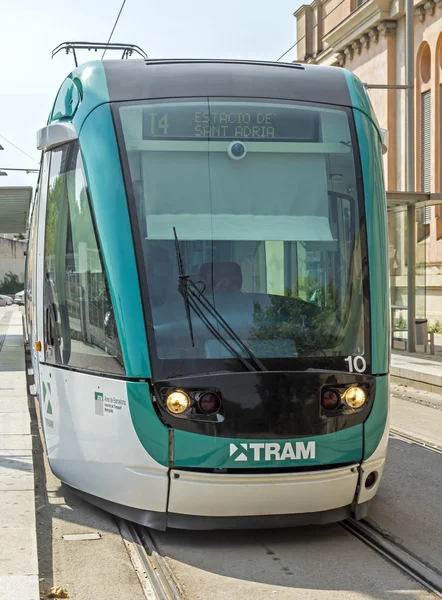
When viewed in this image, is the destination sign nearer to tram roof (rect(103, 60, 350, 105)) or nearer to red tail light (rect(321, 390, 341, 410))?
tram roof (rect(103, 60, 350, 105))

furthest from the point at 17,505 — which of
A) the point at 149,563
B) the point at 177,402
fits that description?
the point at 177,402

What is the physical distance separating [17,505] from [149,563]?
121 cm

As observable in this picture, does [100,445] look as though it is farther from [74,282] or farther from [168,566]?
[74,282]

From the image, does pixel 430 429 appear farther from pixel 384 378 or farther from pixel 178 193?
pixel 178 193

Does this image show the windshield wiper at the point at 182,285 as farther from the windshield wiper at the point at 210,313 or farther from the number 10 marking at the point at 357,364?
the number 10 marking at the point at 357,364

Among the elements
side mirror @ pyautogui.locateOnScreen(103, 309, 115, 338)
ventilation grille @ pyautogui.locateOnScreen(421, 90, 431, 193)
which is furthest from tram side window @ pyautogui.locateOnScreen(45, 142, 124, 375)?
ventilation grille @ pyautogui.locateOnScreen(421, 90, 431, 193)

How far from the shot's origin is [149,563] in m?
5.40

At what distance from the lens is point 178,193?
234 inches

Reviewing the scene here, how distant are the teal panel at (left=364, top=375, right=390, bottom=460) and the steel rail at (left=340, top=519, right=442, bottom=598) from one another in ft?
1.70

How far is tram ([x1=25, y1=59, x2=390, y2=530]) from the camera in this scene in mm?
5547

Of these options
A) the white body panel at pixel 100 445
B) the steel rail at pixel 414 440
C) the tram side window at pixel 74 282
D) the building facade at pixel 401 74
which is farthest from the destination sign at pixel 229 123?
the building facade at pixel 401 74

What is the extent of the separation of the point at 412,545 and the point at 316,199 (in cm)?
220

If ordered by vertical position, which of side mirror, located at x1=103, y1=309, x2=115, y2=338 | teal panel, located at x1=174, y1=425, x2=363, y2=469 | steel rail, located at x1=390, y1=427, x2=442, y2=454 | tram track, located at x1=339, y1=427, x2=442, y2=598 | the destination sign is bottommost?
steel rail, located at x1=390, y1=427, x2=442, y2=454

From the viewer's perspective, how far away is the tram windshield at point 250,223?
5.72 meters
